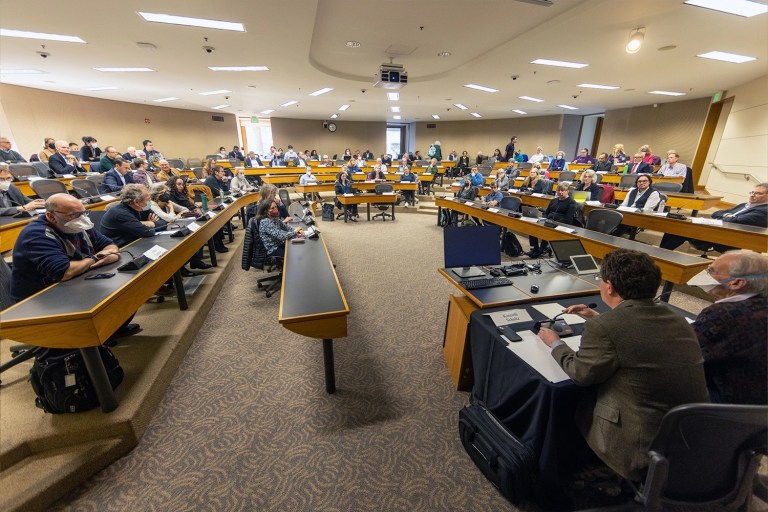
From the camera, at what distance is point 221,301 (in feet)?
11.7

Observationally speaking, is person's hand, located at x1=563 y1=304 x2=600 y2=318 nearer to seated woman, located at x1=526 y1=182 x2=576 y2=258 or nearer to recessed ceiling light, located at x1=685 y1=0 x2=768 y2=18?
seated woman, located at x1=526 y1=182 x2=576 y2=258

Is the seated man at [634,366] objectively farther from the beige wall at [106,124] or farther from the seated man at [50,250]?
the beige wall at [106,124]

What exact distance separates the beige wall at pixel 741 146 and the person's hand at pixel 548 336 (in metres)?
9.08

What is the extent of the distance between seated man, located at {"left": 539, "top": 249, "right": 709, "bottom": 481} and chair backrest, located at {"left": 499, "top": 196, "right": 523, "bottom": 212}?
4283mm

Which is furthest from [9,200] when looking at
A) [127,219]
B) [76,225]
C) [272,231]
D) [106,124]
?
[106,124]

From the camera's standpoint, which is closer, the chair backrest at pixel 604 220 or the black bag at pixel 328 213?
the chair backrest at pixel 604 220

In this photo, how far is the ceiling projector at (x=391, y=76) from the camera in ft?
20.2

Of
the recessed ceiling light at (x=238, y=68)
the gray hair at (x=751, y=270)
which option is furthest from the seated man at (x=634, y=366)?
the recessed ceiling light at (x=238, y=68)

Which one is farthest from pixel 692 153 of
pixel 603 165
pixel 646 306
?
pixel 646 306

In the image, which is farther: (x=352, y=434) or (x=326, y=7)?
(x=326, y=7)

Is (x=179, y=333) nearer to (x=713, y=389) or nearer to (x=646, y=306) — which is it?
(x=646, y=306)

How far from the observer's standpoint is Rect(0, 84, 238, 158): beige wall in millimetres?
8922

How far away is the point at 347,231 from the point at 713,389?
590 cm

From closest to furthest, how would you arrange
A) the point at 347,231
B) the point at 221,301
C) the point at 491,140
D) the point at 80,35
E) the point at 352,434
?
the point at 352,434, the point at 221,301, the point at 80,35, the point at 347,231, the point at 491,140
